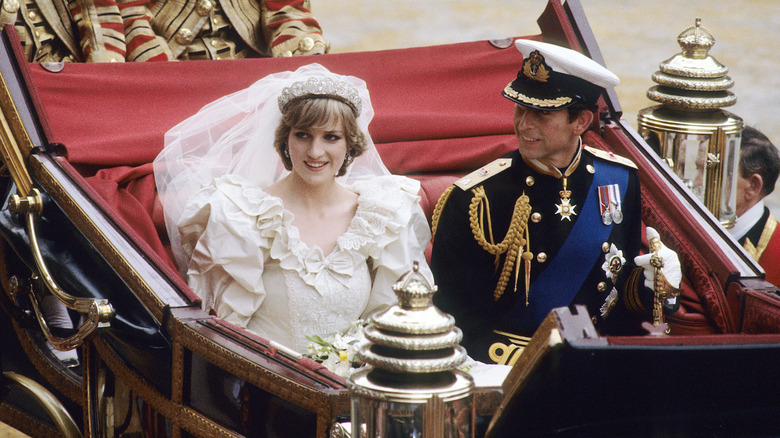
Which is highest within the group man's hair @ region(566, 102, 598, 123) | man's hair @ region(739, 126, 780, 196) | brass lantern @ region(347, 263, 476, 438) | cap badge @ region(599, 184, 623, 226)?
man's hair @ region(739, 126, 780, 196)

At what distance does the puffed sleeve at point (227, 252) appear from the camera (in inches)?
94.3

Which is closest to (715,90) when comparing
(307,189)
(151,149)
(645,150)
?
(645,150)

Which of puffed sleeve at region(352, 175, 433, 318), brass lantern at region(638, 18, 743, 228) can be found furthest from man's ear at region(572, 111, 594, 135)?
brass lantern at region(638, 18, 743, 228)

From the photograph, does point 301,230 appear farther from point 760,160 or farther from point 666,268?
point 760,160

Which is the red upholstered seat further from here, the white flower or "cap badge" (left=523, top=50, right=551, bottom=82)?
"cap badge" (left=523, top=50, right=551, bottom=82)

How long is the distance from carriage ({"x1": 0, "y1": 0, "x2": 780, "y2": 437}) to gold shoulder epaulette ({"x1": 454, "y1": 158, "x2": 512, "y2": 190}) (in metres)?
0.41

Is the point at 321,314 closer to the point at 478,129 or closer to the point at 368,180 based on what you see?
the point at 368,180

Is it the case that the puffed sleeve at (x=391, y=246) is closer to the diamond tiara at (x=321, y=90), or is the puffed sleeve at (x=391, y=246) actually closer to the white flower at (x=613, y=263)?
the diamond tiara at (x=321, y=90)

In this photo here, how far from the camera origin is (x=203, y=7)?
136 inches

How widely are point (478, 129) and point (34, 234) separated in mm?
1343

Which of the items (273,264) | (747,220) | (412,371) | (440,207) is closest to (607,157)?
(440,207)

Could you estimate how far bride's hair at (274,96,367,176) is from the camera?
7.97 feet

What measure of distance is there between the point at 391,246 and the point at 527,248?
1.07 ft

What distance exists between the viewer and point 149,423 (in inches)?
86.4
